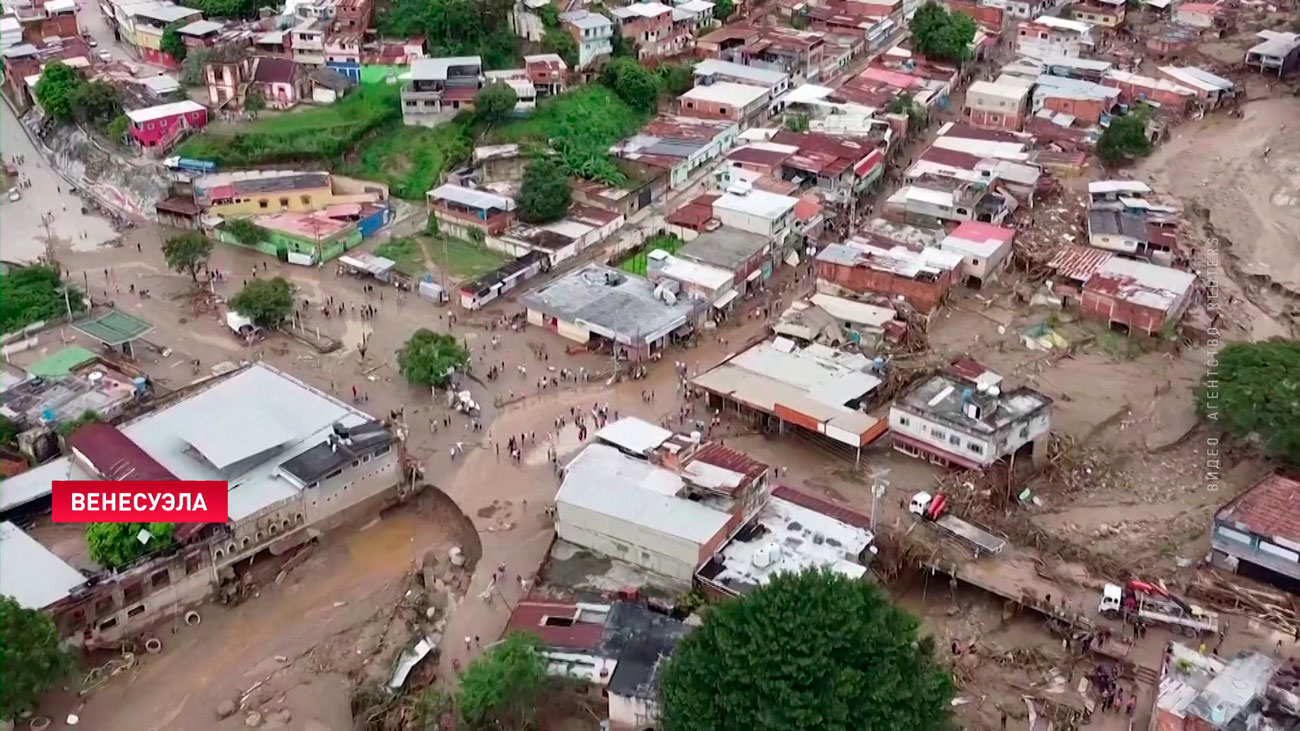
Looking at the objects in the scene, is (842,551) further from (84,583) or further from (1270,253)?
(1270,253)

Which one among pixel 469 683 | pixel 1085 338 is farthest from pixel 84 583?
pixel 1085 338

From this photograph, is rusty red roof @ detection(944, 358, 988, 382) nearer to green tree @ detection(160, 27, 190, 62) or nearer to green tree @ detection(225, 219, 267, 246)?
green tree @ detection(225, 219, 267, 246)

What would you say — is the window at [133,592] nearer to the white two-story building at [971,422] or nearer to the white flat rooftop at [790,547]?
the white flat rooftop at [790,547]

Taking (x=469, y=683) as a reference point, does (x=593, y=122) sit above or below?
above

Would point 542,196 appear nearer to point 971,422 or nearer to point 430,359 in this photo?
point 430,359

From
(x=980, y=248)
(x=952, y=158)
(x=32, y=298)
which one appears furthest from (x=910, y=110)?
(x=32, y=298)

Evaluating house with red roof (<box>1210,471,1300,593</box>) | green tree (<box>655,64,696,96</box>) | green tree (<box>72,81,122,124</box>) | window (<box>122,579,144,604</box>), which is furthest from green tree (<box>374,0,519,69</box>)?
house with red roof (<box>1210,471,1300,593</box>)
